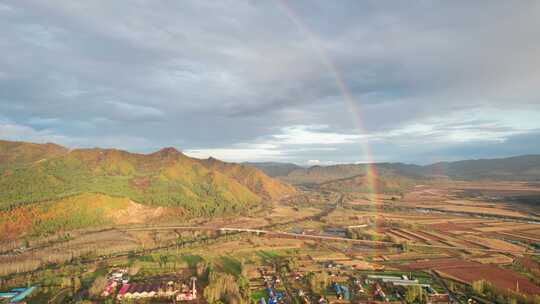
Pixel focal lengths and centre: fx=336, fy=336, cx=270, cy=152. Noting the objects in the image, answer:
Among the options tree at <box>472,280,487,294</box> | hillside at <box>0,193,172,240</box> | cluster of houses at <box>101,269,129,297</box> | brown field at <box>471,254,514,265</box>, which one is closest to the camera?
cluster of houses at <box>101,269,129,297</box>

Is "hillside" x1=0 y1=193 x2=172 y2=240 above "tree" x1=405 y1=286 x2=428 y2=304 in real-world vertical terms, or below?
above

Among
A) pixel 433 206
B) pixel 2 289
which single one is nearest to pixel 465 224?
pixel 433 206

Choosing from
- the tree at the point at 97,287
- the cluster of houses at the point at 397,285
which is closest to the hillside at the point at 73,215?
the tree at the point at 97,287

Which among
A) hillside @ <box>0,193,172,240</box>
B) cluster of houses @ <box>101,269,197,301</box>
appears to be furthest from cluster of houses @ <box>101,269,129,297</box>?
hillside @ <box>0,193,172,240</box>

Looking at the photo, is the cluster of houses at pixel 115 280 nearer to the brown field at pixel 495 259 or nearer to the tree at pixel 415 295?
the tree at pixel 415 295

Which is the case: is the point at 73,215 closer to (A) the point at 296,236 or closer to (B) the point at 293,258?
(A) the point at 296,236

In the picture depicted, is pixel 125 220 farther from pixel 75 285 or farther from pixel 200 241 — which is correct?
pixel 75 285

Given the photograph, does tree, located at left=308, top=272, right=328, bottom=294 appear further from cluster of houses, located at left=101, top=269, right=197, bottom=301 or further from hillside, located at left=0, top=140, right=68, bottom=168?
hillside, located at left=0, top=140, right=68, bottom=168

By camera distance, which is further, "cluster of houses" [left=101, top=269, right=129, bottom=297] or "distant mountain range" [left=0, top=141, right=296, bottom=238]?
"distant mountain range" [left=0, top=141, right=296, bottom=238]
